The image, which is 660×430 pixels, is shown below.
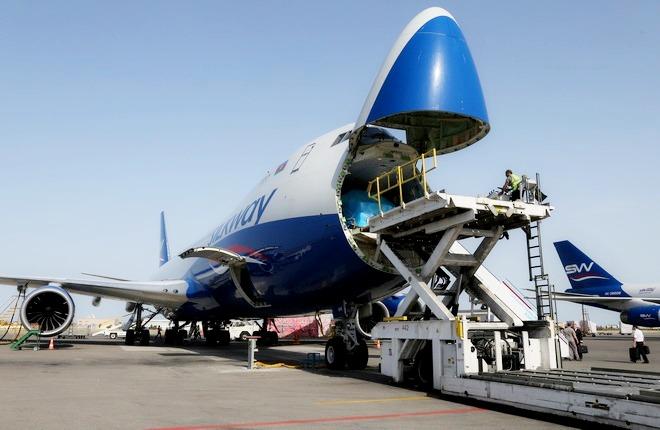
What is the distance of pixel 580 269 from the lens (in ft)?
131

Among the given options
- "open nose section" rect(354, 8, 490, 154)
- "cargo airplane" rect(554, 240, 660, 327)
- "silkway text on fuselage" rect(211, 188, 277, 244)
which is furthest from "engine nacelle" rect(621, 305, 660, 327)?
"open nose section" rect(354, 8, 490, 154)

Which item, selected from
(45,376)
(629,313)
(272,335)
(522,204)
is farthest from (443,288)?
(629,313)

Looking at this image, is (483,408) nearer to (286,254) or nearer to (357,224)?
(357,224)

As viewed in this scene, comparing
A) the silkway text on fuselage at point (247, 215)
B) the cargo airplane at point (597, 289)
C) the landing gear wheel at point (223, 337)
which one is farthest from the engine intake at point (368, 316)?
the cargo airplane at point (597, 289)

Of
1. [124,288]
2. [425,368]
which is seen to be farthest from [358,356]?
[124,288]

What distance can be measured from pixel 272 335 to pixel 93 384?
17427mm

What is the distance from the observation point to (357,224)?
12.2m

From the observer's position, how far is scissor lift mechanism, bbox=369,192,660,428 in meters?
6.35

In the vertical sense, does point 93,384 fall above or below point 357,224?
below

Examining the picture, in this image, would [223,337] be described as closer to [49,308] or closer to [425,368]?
[49,308]

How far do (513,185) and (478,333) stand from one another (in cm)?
288

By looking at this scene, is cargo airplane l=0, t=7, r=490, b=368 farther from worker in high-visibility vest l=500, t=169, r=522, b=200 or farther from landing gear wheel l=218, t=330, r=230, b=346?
landing gear wheel l=218, t=330, r=230, b=346

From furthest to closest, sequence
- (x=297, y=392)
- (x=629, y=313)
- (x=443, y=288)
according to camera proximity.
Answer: (x=629, y=313), (x=443, y=288), (x=297, y=392)

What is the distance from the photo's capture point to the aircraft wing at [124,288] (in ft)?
71.2
